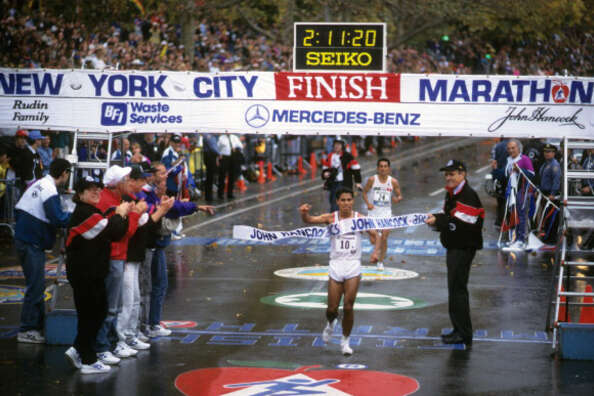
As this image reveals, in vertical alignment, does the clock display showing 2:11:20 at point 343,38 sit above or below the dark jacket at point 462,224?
above

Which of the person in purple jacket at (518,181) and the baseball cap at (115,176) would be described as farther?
the person in purple jacket at (518,181)

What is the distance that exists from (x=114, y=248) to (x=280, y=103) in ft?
15.1

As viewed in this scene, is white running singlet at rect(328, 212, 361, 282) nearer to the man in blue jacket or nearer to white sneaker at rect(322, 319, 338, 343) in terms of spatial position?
white sneaker at rect(322, 319, 338, 343)

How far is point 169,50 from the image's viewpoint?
3575cm

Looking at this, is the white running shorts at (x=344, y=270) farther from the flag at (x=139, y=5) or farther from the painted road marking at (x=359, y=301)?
the flag at (x=139, y=5)

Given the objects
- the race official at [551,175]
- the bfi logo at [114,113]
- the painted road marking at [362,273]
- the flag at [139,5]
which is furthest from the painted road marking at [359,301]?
the flag at [139,5]

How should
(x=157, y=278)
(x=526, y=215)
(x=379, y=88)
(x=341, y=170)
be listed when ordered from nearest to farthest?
1. (x=157, y=278)
2. (x=379, y=88)
3. (x=526, y=215)
4. (x=341, y=170)

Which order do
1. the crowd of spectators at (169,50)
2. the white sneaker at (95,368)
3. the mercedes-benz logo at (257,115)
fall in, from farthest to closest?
the crowd of spectators at (169,50) < the mercedes-benz logo at (257,115) < the white sneaker at (95,368)

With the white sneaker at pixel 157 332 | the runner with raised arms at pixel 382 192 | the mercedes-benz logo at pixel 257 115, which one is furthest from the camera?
the runner with raised arms at pixel 382 192

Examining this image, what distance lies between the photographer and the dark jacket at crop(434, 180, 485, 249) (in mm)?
12352

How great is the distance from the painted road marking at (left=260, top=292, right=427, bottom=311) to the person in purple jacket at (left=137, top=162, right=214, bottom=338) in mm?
2586

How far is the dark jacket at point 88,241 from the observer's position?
415 inches

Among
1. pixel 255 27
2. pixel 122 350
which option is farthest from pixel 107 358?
pixel 255 27

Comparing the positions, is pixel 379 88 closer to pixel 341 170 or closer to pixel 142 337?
pixel 142 337
